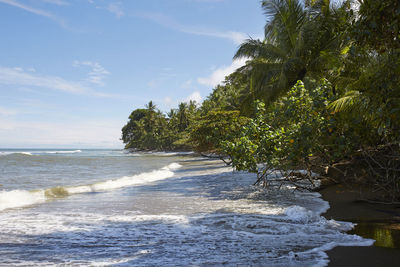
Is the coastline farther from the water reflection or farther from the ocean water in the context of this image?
the ocean water

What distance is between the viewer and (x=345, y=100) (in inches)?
251

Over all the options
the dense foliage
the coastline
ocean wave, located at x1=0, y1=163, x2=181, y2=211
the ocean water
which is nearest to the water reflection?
the coastline

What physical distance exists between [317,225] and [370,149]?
244 centimetres

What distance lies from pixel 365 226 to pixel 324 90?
3608mm

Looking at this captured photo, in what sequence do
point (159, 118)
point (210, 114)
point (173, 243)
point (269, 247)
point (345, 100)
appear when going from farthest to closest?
point (159, 118) < point (210, 114) < point (345, 100) < point (173, 243) < point (269, 247)

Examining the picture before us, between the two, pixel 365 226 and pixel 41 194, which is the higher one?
pixel 365 226

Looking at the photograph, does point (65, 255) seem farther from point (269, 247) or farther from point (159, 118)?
point (159, 118)

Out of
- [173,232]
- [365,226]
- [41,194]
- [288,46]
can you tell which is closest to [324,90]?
[365,226]

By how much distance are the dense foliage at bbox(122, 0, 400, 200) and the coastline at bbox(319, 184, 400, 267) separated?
0.59 meters

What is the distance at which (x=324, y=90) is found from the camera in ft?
24.6

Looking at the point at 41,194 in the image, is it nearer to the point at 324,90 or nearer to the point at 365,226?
the point at 324,90

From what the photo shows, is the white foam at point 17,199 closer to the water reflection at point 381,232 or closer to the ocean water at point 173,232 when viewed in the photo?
the ocean water at point 173,232

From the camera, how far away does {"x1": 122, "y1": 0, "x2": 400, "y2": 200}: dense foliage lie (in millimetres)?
3912

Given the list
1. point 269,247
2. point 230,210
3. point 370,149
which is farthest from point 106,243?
point 370,149
